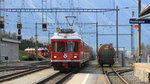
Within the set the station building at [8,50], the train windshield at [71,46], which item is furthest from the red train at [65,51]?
the station building at [8,50]

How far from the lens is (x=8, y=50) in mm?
54656

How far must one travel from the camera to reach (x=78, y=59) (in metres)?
23.4

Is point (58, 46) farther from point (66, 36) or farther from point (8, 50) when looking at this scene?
point (8, 50)

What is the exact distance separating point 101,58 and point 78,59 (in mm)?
11307

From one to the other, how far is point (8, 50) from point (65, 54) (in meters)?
33.2

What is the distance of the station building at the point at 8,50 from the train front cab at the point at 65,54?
2764 cm

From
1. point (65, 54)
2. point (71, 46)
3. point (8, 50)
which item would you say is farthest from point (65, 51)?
point (8, 50)

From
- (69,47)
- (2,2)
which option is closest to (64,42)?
(69,47)

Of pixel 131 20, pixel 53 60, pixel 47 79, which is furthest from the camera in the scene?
pixel 131 20

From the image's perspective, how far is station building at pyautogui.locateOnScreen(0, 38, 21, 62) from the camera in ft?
167

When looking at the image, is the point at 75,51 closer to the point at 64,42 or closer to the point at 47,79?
the point at 64,42

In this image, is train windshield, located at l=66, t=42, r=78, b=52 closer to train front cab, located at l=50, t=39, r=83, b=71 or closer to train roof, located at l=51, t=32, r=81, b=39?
train front cab, located at l=50, t=39, r=83, b=71

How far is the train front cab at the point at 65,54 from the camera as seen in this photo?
23.2m

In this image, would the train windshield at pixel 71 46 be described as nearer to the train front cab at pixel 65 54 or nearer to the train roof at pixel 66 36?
the train front cab at pixel 65 54
